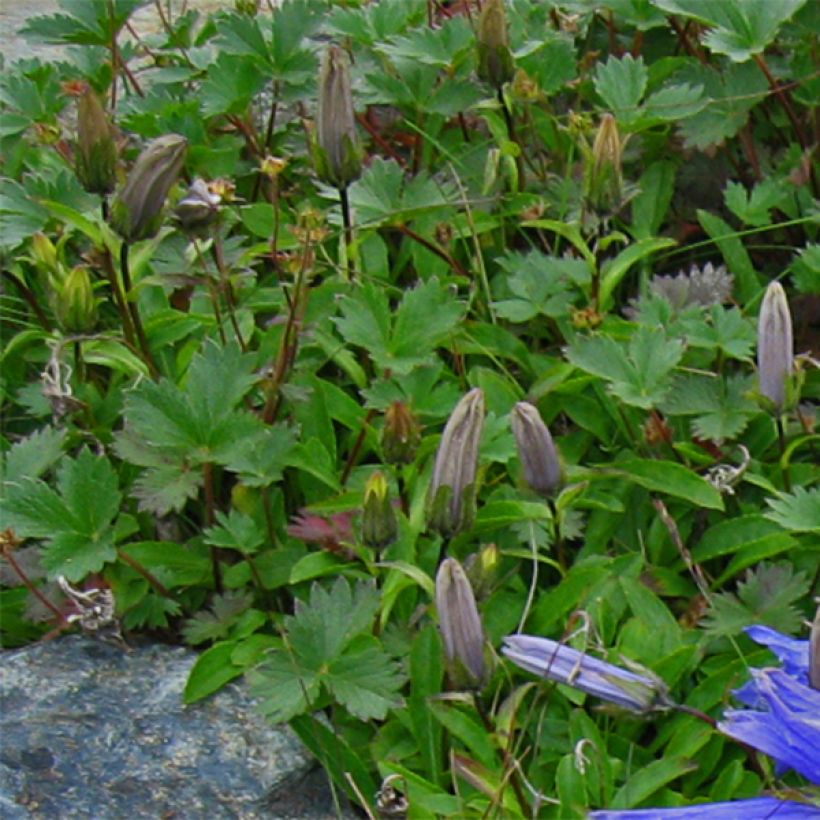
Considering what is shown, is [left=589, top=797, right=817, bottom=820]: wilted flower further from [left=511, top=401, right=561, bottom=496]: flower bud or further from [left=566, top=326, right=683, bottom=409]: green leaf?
[left=566, top=326, right=683, bottom=409]: green leaf

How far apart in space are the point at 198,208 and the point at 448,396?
441 mm

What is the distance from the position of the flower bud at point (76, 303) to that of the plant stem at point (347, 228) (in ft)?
1.37

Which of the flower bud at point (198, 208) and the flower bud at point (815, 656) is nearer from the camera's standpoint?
the flower bud at point (815, 656)

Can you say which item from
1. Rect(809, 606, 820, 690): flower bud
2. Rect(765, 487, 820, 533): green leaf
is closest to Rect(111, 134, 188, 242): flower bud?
Rect(765, 487, 820, 533): green leaf

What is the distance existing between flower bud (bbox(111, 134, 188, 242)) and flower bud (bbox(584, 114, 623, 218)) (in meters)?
0.59

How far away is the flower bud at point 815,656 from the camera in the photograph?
4.76 feet

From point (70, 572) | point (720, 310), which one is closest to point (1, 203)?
point (70, 572)

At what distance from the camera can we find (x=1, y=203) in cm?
236

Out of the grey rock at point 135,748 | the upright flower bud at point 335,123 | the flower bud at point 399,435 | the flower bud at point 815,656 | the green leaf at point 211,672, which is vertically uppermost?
the upright flower bud at point 335,123

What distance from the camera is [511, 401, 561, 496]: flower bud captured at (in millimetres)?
1734

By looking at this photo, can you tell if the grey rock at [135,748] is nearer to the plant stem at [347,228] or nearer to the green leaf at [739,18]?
the plant stem at [347,228]

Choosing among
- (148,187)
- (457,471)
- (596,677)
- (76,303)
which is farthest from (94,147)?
(596,677)

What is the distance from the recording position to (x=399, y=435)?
1869mm

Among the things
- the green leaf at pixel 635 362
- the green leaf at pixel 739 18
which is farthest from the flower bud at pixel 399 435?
the green leaf at pixel 739 18
